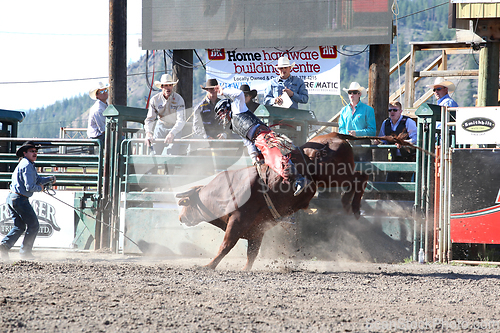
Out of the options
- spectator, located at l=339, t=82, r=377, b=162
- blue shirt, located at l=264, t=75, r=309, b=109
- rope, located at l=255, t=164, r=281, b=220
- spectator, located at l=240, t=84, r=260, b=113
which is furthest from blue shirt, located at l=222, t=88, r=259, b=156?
spectator, located at l=339, t=82, r=377, b=162

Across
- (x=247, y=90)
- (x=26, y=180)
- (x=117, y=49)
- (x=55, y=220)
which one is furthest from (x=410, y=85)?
(x=26, y=180)

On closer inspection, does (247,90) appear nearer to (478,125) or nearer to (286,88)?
(286,88)

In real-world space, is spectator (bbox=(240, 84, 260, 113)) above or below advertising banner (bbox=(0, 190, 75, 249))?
above

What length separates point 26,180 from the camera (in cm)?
805

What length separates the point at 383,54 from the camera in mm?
9469

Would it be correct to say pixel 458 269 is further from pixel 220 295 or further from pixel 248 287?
pixel 220 295

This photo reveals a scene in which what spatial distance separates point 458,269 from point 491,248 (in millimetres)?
921

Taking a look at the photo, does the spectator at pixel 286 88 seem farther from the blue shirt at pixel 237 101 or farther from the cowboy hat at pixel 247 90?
the blue shirt at pixel 237 101

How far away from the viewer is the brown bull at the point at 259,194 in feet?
22.3

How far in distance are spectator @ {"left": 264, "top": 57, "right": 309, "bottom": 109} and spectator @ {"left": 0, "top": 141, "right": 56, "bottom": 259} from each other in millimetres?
3832

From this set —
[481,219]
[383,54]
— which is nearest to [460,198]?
[481,219]

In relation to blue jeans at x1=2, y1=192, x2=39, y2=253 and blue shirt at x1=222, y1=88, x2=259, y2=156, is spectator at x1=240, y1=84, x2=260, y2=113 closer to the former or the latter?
blue shirt at x1=222, y1=88, x2=259, y2=156

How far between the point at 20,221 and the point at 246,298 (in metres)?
4.88

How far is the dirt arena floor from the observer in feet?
13.5
